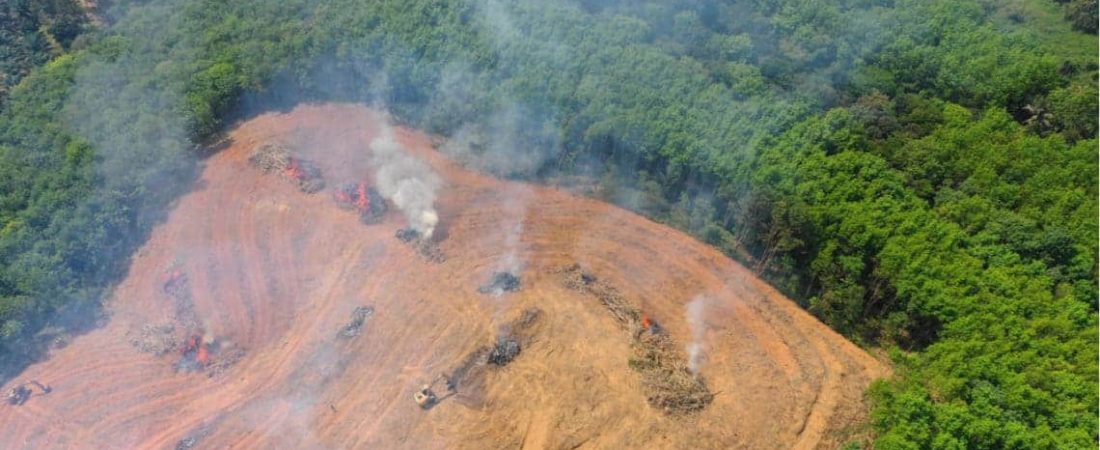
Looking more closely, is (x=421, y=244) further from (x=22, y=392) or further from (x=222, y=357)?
(x=22, y=392)

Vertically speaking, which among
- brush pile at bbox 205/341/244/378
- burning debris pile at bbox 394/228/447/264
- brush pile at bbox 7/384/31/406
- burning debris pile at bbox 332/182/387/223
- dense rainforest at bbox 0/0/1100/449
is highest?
dense rainforest at bbox 0/0/1100/449

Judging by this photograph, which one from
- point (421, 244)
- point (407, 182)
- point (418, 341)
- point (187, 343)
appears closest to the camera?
point (187, 343)

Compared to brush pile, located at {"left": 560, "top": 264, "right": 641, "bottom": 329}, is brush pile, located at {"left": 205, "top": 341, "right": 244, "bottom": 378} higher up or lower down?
lower down

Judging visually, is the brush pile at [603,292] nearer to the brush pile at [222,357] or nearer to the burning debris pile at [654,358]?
the burning debris pile at [654,358]

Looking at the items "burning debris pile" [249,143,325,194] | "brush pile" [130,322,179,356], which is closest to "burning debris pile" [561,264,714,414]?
"burning debris pile" [249,143,325,194]

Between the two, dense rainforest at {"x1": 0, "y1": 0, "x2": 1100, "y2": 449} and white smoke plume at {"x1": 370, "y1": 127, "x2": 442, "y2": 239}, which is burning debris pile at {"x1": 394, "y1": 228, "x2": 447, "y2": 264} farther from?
dense rainforest at {"x1": 0, "y1": 0, "x2": 1100, "y2": 449}

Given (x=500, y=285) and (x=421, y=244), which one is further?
(x=421, y=244)

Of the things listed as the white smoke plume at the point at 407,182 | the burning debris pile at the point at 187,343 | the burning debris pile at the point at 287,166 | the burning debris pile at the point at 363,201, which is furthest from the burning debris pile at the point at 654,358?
the burning debris pile at the point at 187,343

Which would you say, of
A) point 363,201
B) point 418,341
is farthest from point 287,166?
point 418,341
